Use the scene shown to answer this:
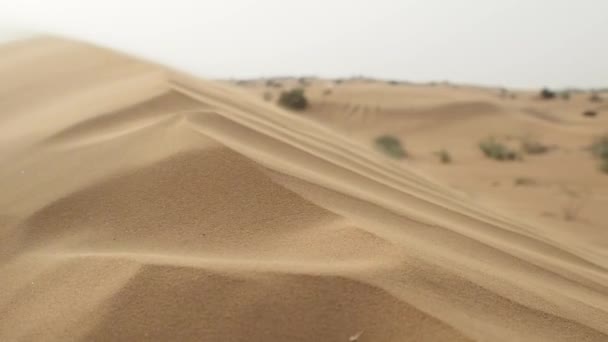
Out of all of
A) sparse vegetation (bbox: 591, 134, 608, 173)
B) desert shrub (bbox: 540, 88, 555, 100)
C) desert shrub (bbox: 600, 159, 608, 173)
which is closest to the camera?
desert shrub (bbox: 600, 159, 608, 173)

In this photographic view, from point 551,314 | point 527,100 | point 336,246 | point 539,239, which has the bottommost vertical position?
point 527,100

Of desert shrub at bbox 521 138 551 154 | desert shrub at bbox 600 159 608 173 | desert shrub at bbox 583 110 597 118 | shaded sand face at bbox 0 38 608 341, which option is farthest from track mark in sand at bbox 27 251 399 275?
desert shrub at bbox 583 110 597 118

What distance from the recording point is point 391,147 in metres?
13.3

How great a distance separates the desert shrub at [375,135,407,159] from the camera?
1254cm

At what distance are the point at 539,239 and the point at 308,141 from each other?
1.67 m

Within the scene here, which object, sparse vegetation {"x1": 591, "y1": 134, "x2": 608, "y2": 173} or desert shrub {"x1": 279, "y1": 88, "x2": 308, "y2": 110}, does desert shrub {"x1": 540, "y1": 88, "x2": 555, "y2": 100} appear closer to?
desert shrub {"x1": 279, "y1": 88, "x2": 308, "y2": 110}

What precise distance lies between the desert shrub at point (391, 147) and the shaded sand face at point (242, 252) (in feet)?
28.4

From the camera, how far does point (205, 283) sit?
6.55ft

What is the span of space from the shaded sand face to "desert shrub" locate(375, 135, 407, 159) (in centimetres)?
867

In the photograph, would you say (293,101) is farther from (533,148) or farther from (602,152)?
(602,152)

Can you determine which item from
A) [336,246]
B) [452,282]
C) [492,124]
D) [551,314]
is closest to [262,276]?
[336,246]

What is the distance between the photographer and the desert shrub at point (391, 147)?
12.5m

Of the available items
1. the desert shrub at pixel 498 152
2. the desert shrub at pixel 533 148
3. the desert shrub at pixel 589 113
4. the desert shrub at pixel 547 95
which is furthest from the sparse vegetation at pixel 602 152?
the desert shrub at pixel 547 95

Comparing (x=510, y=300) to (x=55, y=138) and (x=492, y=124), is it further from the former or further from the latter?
(x=492, y=124)
